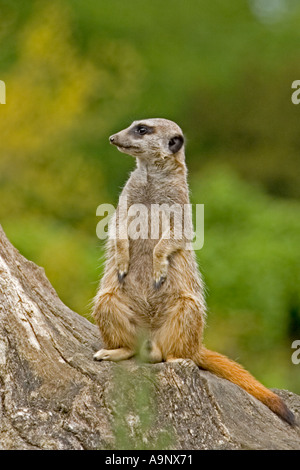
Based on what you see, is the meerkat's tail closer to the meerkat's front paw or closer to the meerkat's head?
the meerkat's front paw

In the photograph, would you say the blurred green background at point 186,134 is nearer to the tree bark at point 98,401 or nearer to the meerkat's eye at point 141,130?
the meerkat's eye at point 141,130

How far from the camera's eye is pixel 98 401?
3.54m

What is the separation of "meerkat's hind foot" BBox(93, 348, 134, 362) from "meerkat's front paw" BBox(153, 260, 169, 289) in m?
0.35

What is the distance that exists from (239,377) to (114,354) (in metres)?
0.59

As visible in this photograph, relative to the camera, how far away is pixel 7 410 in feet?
11.5

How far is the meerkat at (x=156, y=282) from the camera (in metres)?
4.02

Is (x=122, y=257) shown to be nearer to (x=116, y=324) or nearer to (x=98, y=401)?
(x=116, y=324)

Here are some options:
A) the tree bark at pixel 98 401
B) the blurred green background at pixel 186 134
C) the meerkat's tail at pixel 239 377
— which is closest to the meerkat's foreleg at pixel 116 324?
the tree bark at pixel 98 401

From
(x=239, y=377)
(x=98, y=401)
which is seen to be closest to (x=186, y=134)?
(x=239, y=377)

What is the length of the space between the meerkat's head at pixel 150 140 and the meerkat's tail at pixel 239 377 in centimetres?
94

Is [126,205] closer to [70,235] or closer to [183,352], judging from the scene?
[183,352]

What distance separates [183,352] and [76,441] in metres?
0.78

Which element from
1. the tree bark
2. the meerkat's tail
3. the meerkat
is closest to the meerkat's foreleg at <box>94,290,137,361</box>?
the meerkat

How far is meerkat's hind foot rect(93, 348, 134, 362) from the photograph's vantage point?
12.7ft
